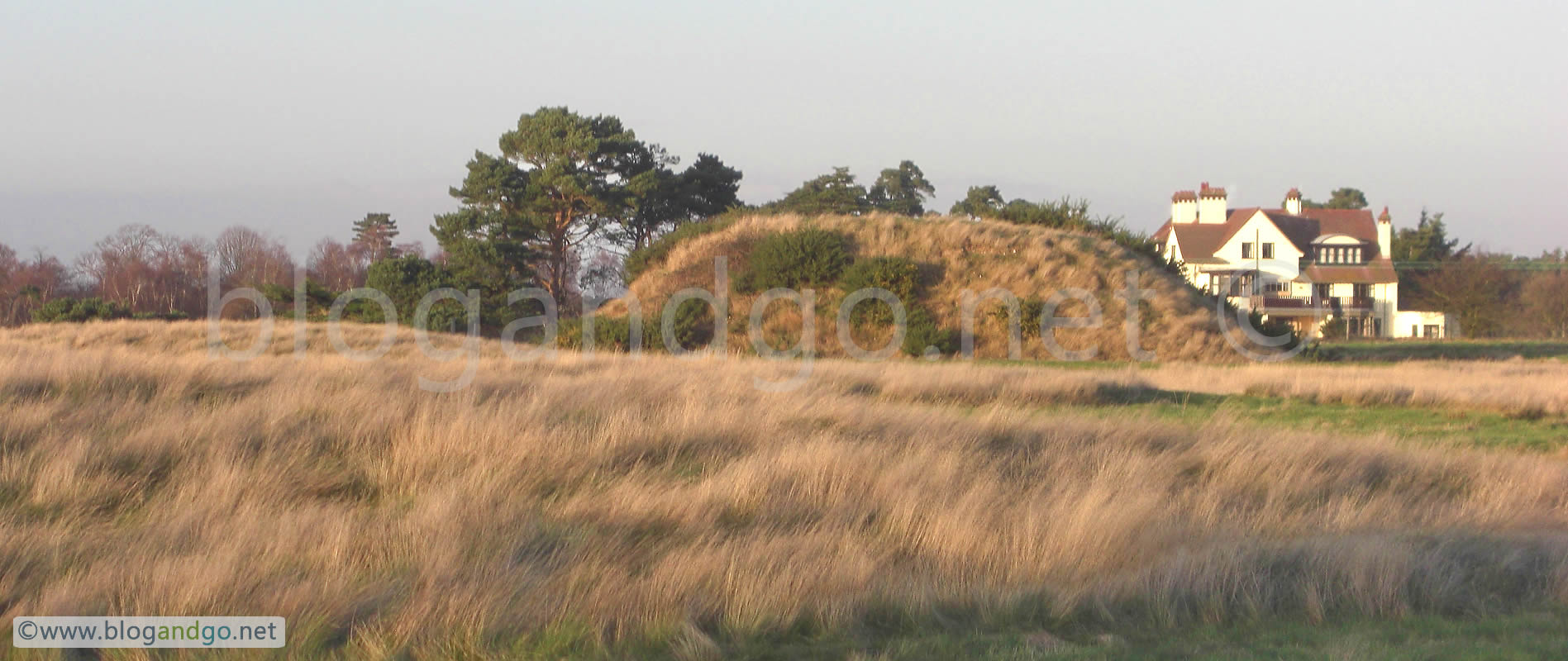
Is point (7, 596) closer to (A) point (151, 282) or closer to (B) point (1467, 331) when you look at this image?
(A) point (151, 282)

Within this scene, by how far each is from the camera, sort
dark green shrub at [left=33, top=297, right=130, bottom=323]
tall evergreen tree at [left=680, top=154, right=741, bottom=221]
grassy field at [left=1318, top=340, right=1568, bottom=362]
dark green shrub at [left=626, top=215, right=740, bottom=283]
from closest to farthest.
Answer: grassy field at [left=1318, top=340, right=1568, bottom=362]
dark green shrub at [left=626, top=215, right=740, bottom=283]
dark green shrub at [left=33, top=297, right=130, bottom=323]
tall evergreen tree at [left=680, top=154, right=741, bottom=221]

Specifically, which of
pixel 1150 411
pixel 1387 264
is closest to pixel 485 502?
pixel 1150 411

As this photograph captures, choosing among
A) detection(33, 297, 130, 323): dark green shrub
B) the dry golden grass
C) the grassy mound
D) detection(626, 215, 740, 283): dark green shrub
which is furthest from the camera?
detection(33, 297, 130, 323): dark green shrub

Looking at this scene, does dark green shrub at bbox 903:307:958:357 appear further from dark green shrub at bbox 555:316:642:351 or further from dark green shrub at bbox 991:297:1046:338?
dark green shrub at bbox 555:316:642:351

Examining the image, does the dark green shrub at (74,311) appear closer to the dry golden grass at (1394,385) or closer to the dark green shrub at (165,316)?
the dark green shrub at (165,316)

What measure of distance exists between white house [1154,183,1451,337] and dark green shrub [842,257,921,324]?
3395 cm

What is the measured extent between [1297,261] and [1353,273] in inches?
169

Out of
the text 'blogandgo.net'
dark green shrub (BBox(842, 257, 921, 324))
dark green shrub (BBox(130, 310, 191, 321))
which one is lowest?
the text 'blogandgo.net'

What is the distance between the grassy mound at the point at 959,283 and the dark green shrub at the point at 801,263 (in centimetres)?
8

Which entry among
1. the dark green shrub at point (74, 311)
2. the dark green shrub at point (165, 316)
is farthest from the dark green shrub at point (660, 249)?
the dark green shrub at point (74, 311)

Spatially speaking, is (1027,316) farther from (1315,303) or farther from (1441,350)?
(1315,303)

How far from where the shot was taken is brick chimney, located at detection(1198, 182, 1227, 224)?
226ft

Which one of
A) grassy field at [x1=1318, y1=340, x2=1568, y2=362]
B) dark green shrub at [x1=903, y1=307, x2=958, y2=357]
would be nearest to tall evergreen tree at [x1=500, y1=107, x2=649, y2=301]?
dark green shrub at [x1=903, y1=307, x2=958, y2=357]

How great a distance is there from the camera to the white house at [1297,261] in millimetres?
62406
